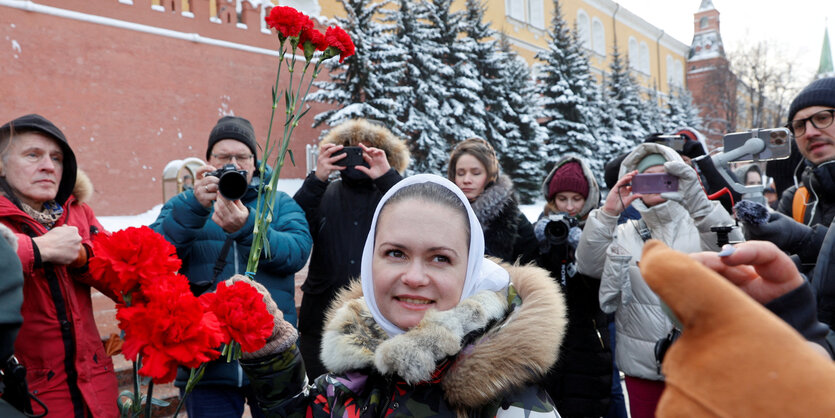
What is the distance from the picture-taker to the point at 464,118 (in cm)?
1973

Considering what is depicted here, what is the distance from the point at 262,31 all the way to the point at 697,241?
17.9 meters

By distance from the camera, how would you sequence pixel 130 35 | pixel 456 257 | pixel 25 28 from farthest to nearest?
pixel 130 35
pixel 25 28
pixel 456 257

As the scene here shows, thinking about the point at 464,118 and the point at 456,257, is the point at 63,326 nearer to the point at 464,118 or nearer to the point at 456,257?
the point at 456,257

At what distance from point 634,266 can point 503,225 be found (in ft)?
2.86

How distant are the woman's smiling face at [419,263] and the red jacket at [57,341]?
1373 millimetres

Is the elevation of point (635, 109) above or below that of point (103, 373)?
above

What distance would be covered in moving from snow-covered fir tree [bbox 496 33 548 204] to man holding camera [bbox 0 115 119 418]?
→ 19.3 metres

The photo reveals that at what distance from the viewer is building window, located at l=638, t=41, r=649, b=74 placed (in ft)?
145

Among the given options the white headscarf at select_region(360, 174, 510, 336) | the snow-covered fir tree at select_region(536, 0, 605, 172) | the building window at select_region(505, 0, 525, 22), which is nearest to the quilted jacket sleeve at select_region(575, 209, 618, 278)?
the white headscarf at select_region(360, 174, 510, 336)

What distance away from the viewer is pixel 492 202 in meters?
3.46

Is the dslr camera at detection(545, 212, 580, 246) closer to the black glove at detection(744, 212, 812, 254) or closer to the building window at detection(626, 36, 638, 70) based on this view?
the black glove at detection(744, 212, 812, 254)

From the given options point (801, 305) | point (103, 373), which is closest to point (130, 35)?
point (103, 373)

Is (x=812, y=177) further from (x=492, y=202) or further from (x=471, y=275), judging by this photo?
(x=471, y=275)

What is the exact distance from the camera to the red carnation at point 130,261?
114 cm
